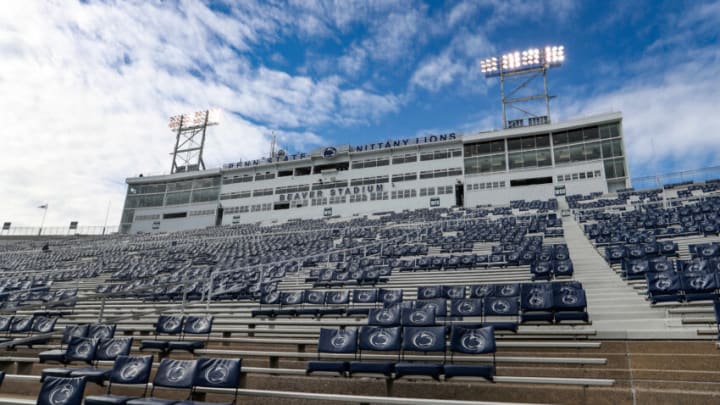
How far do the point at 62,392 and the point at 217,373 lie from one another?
72.7 inches

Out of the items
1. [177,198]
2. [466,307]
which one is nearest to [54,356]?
[466,307]

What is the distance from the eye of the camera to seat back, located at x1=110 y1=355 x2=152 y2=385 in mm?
5844

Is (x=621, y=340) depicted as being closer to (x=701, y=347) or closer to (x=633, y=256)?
(x=701, y=347)

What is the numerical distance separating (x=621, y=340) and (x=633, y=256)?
7.40 meters

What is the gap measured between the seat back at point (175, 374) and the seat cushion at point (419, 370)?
112 inches

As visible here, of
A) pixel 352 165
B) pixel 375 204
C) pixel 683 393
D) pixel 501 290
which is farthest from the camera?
pixel 352 165

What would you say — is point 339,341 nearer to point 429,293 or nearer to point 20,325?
point 429,293

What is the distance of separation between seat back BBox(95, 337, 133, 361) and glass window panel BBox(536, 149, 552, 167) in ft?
138

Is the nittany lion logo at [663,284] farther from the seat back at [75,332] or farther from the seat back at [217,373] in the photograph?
the seat back at [75,332]

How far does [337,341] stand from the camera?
22.9 ft

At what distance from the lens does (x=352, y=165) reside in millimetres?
50094

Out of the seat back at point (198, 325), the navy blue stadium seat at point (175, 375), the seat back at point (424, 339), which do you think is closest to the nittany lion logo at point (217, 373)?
the navy blue stadium seat at point (175, 375)

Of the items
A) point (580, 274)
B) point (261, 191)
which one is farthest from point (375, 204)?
point (580, 274)

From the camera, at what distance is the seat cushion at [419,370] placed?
5.83m
